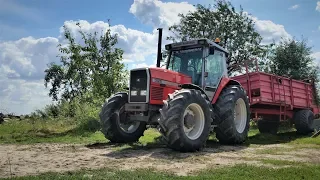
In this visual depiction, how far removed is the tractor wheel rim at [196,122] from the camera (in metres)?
9.05

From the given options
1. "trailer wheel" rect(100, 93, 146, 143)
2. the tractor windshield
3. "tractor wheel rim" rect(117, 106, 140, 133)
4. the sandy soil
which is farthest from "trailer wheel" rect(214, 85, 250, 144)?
"trailer wheel" rect(100, 93, 146, 143)

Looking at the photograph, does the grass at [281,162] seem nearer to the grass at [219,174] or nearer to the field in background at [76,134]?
the grass at [219,174]

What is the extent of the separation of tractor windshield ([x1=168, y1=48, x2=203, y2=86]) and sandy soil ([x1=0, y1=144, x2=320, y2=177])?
2450 mm

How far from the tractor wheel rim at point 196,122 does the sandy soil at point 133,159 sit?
52cm

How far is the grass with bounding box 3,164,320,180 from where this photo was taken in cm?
554

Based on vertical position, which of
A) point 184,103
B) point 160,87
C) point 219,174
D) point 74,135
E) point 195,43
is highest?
point 195,43

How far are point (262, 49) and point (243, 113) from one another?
2138 cm

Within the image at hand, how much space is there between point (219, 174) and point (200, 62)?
5064mm

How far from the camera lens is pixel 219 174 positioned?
5887mm

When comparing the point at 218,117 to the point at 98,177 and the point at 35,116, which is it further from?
the point at 35,116

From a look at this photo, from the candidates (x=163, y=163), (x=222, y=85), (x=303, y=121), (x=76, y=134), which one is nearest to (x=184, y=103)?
(x=163, y=163)

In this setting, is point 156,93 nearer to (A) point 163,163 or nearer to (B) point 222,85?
(B) point 222,85

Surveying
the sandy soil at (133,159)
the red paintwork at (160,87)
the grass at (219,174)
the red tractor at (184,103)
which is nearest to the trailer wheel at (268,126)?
the red tractor at (184,103)

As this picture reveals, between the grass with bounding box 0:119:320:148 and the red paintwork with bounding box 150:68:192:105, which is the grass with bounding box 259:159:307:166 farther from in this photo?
the grass with bounding box 0:119:320:148
